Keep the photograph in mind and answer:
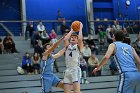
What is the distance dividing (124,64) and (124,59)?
8 centimetres

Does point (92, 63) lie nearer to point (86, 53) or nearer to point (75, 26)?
point (86, 53)

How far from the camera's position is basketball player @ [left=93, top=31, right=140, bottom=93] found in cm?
542

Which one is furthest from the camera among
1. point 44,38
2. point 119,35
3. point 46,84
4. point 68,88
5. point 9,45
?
point 44,38

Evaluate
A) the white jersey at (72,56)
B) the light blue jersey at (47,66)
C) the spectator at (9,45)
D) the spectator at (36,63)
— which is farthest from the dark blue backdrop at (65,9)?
the light blue jersey at (47,66)

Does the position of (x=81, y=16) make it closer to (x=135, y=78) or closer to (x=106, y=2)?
(x=106, y=2)

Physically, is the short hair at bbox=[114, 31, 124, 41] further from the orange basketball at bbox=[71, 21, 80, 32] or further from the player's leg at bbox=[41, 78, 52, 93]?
the player's leg at bbox=[41, 78, 52, 93]

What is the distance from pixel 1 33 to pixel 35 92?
9118 millimetres

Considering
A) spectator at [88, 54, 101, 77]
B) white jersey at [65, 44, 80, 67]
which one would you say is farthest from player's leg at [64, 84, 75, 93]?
spectator at [88, 54, 101, 77]

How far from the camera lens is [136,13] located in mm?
25031

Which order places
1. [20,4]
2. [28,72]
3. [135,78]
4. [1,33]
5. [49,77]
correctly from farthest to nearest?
1. [20,4]
2. [1,33]
3. [28,72]
4. [49,77]
5. [135,78]


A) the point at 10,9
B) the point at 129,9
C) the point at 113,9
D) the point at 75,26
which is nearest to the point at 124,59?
the point at 75,26

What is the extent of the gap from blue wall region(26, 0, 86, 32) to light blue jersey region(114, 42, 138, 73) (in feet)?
56.0

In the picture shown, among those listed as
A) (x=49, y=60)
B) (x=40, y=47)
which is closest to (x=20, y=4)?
(x=40, y=47)

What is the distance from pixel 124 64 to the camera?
557cm
